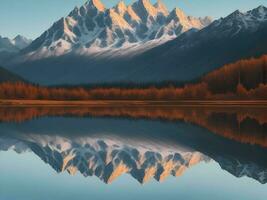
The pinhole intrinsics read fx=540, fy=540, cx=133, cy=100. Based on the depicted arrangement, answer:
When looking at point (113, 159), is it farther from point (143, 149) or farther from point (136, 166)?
point (143, 149)

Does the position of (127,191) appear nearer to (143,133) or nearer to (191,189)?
(191,189)

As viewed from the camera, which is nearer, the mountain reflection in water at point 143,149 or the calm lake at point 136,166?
the calm lake at point 136,166

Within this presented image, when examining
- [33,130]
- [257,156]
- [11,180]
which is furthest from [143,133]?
[11,180]

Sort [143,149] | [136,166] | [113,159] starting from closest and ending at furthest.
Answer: [136,166], [113,159], [143,149]

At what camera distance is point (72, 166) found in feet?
130

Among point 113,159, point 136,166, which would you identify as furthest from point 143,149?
point 136,166

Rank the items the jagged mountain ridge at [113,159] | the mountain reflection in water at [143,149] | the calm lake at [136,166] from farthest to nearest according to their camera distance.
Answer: the mountain reflection in water at [143,149]
the jagged mountain ridge at [113,159]
the calm lake at [136,166]

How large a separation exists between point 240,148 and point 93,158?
43.4 ft

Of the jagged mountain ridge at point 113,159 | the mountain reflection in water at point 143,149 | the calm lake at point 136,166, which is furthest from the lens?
the mountain reflection in water at point 143,149

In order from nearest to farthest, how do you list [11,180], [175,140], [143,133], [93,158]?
[11,180] < [93,158] < [175,140] < [143,133]

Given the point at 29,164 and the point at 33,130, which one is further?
the point at 33,130

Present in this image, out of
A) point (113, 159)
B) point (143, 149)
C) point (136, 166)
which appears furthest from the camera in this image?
point (143, 149)

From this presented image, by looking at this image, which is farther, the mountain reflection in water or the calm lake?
the mountain reflection in water

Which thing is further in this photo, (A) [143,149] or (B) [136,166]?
(A) [143,149]
